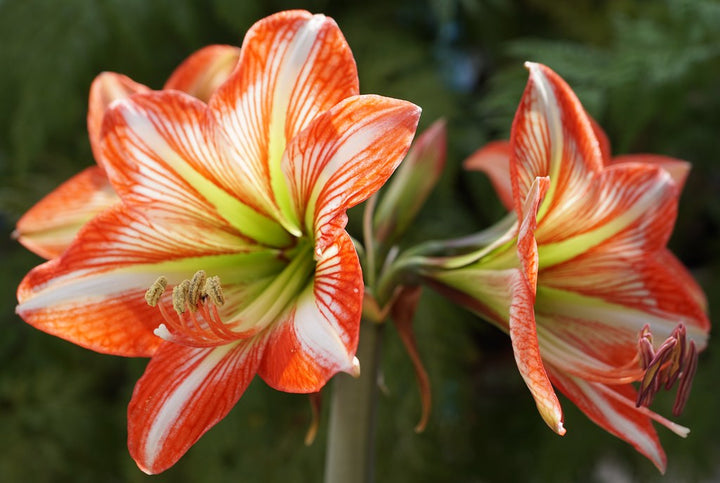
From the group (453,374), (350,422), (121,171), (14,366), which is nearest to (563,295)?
(350,422)

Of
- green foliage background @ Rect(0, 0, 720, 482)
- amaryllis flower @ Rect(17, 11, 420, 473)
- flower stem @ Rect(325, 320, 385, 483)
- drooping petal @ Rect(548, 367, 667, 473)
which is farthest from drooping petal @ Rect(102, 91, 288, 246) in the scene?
green foliage background @ Rect(0, 0, 720, 482)

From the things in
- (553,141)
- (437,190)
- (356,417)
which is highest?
(553,141)

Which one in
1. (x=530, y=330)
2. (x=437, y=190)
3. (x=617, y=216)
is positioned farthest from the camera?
(x=437, y=190)

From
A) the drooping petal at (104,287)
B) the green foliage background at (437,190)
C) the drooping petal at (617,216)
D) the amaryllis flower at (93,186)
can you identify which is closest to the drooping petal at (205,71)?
the amaryllis flower at (93,186)

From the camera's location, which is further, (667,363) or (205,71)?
(205,71)

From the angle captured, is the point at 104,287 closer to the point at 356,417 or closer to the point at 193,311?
the point at 193,311

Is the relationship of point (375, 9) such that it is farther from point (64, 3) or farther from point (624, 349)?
point (624, 349)

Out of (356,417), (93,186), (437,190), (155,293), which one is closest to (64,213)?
(93,186)
